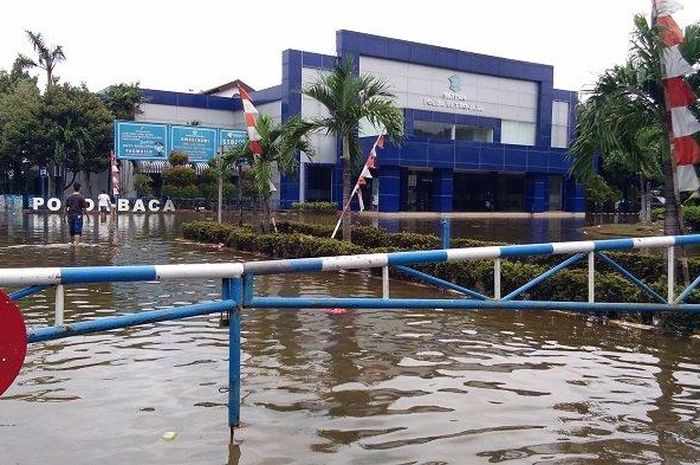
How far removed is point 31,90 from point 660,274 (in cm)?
4666

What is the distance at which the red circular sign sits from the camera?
3314 mm

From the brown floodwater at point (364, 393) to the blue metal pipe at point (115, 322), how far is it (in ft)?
3.05

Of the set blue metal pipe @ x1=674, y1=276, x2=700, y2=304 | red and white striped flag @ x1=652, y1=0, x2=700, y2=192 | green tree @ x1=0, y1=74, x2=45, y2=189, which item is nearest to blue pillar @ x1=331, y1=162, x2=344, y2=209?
green tree @ x1=0, y1=74, x2=45, y2=189

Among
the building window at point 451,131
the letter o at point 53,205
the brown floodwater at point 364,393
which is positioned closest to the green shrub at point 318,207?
the building window at point 451,131

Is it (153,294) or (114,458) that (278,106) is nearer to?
(153,294)

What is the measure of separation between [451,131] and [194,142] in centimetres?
1754

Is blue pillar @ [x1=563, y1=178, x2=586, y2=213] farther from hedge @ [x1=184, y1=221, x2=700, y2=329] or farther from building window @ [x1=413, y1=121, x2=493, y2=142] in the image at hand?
hedge @ [x1=184, y1=221, x2=700, y2=329]

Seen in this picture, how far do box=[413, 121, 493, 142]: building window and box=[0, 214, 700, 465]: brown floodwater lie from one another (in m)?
38.4

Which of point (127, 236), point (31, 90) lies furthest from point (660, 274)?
point (31, 90)

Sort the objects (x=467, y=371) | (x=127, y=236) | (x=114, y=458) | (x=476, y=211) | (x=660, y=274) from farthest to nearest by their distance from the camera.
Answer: (x=476, y=211) < (x=127, y=236) < (x=660, y=274) < (x=467, y=371) < (x=114, y=458)

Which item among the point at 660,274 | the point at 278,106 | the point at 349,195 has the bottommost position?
the point at 660,274

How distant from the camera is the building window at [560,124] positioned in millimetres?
54750

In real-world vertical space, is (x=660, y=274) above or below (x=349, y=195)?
below

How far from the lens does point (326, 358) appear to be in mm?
6617
